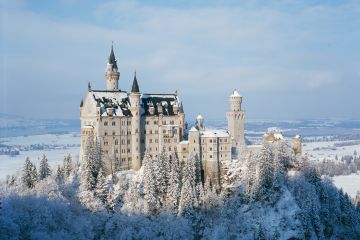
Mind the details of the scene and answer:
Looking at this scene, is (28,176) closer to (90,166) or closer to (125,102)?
(90,166)

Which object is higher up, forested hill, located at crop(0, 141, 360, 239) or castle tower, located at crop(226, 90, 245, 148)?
castle tower, located at crop(226, 90, 245, 148)

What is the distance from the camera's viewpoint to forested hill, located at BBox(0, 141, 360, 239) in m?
95.1

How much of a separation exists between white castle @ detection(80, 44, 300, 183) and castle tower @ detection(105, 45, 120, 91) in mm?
258

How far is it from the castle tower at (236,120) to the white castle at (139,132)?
11.7 feet

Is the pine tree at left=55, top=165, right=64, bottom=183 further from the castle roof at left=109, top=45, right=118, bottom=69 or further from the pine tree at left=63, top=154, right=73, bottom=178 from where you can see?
the castle roof at left=109, top=45, right=118, bottom=69

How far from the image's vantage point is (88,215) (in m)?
95.4

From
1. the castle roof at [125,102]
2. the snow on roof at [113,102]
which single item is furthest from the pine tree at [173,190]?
the snow on roof at [113,102]

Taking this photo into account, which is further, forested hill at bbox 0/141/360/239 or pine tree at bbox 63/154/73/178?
pine tree at bbox 63/154/73/178

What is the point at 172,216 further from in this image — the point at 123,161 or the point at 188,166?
the point at 123,161

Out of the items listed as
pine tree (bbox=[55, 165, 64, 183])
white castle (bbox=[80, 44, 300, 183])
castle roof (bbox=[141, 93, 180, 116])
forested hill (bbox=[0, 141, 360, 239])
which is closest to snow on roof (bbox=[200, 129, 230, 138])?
white castle (bbox=[80, 44, 300, 183])

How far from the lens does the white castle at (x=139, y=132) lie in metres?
111

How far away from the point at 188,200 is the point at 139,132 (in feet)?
72.9

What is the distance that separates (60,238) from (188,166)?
33.4 meters

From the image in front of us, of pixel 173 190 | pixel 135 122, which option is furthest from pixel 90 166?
pixel 173 190
